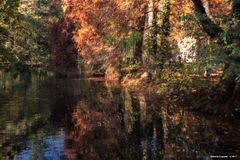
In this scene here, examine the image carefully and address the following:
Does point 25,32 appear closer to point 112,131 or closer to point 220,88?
point 112,131

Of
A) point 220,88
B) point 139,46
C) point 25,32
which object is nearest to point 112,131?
point 220,88

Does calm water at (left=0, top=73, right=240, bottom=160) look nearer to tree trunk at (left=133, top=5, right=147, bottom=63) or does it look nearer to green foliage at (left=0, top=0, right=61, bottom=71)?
green foliage at (left=0, top=0, right=61, bottom=71)

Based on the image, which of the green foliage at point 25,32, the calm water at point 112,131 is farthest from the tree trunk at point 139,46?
the calm water at point 112,131

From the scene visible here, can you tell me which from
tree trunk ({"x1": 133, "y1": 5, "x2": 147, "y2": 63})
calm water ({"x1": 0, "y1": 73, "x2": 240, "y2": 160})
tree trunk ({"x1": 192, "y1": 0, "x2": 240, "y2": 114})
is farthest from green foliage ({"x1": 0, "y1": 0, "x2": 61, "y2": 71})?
tree trunk ({"x1": 192, "y1": 0, "x2": 240, "y2": 114})

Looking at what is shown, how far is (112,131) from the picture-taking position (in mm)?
17781

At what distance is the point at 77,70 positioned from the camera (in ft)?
222

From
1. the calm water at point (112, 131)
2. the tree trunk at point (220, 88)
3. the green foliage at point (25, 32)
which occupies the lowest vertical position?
the calm water at point (112, 131)

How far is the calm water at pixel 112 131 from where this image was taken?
45.2ft

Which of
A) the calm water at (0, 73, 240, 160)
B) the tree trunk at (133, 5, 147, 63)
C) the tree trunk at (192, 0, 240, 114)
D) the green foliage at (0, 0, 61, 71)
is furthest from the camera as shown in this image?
the tree trunk at (133, 5, 147, 63)

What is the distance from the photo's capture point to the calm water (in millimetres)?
13789

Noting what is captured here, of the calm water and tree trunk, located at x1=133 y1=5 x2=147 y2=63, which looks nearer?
the calm water

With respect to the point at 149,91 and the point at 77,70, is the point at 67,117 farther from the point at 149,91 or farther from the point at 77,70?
the point at 77,70

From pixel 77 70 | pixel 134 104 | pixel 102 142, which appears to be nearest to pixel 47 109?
pixel 134 104

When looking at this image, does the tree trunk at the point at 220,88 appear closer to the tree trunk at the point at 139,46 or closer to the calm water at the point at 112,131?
the calm water at the point at 112,131
